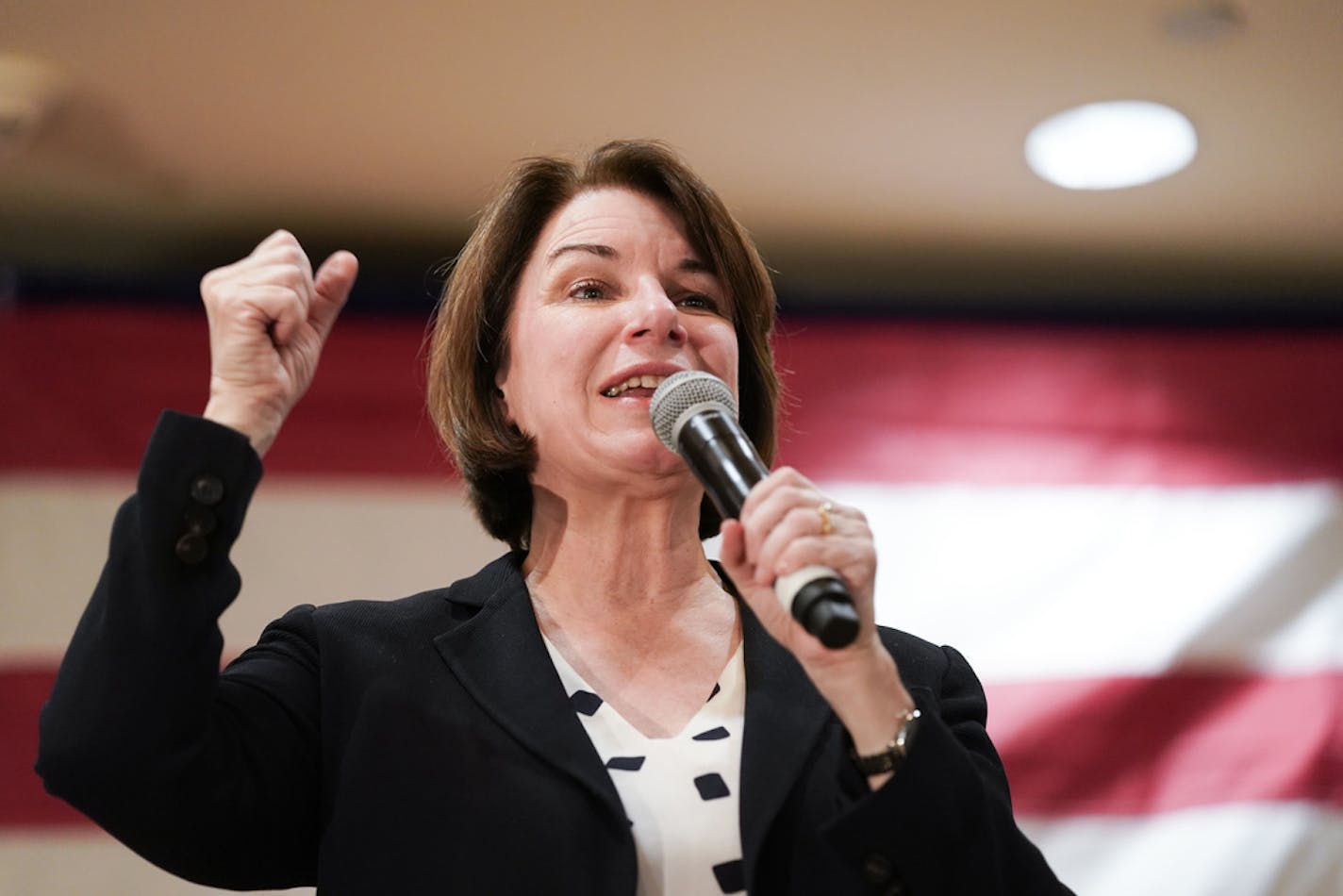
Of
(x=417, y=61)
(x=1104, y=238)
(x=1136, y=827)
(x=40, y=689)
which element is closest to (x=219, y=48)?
(x=417, y=61)

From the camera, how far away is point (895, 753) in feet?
4.14

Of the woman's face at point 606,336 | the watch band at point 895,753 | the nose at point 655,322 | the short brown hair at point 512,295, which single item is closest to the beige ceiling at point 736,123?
the short brown hair at point 512,295

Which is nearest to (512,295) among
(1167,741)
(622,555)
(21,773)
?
(622,555)

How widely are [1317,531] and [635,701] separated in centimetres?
293

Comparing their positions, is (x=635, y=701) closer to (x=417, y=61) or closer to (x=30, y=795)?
(x=417, y=61)

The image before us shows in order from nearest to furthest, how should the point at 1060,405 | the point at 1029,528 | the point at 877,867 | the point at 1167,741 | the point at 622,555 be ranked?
the point at 877,867 → the point at 622,555 → the point at 1167,741 → the point at 1029,528 → the point at 1060,405

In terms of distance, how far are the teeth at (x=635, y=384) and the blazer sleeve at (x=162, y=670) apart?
0.47 m

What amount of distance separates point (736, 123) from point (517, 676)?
6.38ft

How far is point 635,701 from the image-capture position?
59.5 inches

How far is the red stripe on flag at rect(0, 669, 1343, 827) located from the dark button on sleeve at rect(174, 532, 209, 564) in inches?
106

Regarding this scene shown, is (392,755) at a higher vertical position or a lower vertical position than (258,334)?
lower

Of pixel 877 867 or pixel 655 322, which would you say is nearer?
pixel 877 867

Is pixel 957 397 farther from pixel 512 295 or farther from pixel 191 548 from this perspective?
pixel 191 548

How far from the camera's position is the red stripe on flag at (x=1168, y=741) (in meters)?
3.55
